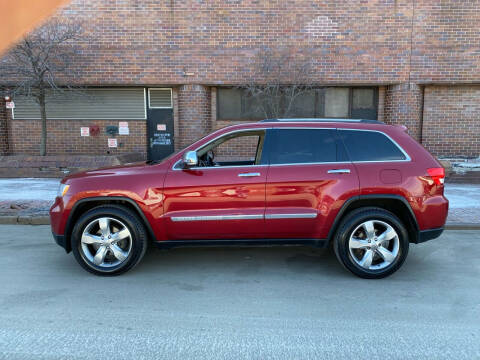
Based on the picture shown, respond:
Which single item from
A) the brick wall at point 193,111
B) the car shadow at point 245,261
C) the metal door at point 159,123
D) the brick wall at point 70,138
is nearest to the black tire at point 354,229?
the car shadow at point 245,261

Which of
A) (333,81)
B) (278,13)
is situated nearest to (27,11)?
(278,13)

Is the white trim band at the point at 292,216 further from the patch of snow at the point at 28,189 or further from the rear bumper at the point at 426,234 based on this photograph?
the patch of snow at the point at 28,189

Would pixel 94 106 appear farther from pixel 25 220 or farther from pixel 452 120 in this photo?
pixel 452 120

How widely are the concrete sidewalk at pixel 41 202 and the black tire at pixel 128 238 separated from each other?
9.84 feet

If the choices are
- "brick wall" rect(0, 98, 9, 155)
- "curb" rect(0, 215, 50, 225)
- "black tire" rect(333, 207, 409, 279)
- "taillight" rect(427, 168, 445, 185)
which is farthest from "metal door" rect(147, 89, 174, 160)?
"taillight" rect(427, 168, 445, 185)

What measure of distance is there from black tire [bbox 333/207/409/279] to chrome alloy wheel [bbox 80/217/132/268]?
2.46m

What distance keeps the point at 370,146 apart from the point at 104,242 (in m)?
3.34

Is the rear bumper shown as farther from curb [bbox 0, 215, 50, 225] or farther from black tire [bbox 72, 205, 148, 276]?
curb [bbox 0, 215, 50, 225]

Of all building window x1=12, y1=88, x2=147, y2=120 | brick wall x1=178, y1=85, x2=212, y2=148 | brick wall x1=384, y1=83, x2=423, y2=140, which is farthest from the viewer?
building window x1=12, y1=88, x2=147, y2=120

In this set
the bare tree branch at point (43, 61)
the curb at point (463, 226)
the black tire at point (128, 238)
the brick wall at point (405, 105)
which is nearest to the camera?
the black tire at point (128, 238)

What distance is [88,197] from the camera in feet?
13.4

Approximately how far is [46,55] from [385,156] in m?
9.85

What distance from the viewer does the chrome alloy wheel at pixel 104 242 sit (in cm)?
410

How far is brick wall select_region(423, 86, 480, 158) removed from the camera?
11.4 m
